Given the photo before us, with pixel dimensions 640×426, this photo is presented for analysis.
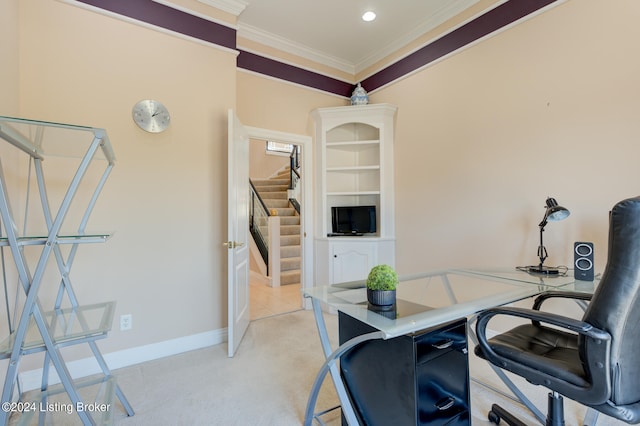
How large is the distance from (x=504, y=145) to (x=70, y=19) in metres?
3.54

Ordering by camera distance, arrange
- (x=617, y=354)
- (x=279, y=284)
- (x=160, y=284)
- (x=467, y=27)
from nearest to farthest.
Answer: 1. (x=617, y=354)
2. (x=160, y=284)
3. (x=467, y=27)
4. (x=279, y=284)

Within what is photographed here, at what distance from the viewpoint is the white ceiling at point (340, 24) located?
2863 mm

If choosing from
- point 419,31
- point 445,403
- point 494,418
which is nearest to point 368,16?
point 419,31

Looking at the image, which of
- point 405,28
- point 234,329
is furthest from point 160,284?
point 405,28

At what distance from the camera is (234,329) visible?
251 cm

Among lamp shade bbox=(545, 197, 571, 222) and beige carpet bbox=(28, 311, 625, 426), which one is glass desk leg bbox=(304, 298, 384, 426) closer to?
beige carpet bbox=(28, 311, 625, 426)

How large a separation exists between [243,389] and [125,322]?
3.69ft

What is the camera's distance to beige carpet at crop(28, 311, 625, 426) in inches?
68.5

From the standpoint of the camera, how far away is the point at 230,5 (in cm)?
278

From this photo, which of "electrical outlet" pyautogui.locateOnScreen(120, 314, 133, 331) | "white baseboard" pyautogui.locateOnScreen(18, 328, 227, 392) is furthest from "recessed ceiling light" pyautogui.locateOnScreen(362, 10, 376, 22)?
"electrical outlet" pyautogui.locateOnScreen(120, 314, 133, 331)

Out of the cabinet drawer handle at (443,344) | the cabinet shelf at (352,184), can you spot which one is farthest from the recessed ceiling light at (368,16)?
the cabinet drawer handle at (443,344)

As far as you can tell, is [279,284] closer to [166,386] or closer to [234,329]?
[234,329]

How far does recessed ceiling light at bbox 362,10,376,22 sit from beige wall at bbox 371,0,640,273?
0.76 m

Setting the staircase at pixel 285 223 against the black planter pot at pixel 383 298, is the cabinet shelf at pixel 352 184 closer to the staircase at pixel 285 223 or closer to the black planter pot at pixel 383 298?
the staircase at pixel 285 223
